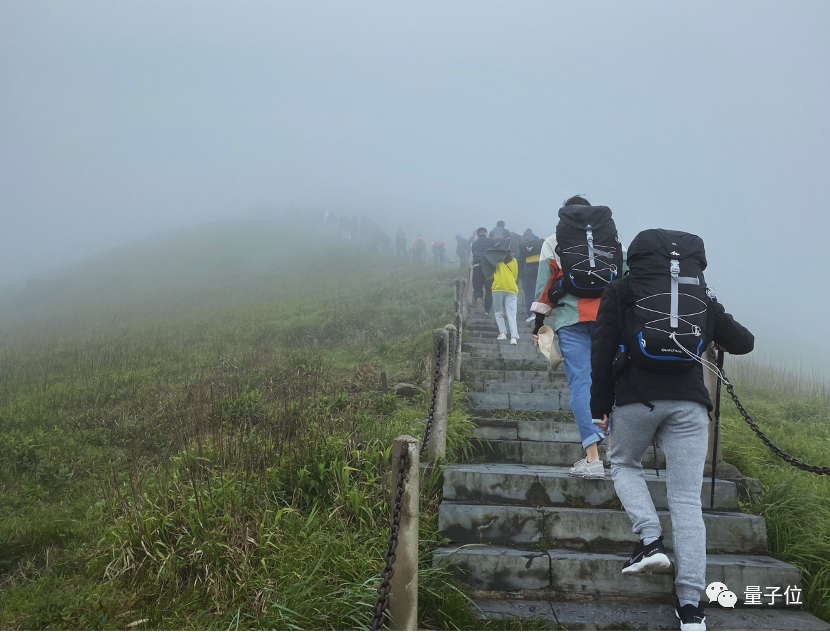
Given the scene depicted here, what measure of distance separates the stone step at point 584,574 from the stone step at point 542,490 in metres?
0.70

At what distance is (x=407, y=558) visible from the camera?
9.03ft

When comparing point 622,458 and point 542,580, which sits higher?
point 622,458

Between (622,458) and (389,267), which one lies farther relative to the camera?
(389,267)

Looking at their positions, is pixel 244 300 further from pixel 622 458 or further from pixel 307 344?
pixel 622 458

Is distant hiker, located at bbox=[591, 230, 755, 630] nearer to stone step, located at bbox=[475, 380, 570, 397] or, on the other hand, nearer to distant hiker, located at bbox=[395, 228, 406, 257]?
stone step, located at bbox=[475, 380, 570, 397]

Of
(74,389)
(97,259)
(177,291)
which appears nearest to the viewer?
(74,389)

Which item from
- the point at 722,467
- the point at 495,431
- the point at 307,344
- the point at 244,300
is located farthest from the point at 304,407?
the point at 244,300

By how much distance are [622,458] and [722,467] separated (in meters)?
2.14

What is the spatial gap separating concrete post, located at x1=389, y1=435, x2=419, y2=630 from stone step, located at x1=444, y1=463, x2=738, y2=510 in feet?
5.49

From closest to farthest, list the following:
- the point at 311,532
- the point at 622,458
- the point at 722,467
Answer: the point at 622,458, the point at 311,532, the point at 722,467

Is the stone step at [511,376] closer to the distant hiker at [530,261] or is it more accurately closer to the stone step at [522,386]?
the stone step at [522,386]

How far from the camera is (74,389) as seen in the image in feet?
30.3

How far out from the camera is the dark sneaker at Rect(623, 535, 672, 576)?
9.52ft

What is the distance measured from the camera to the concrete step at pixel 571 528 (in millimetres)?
3916
